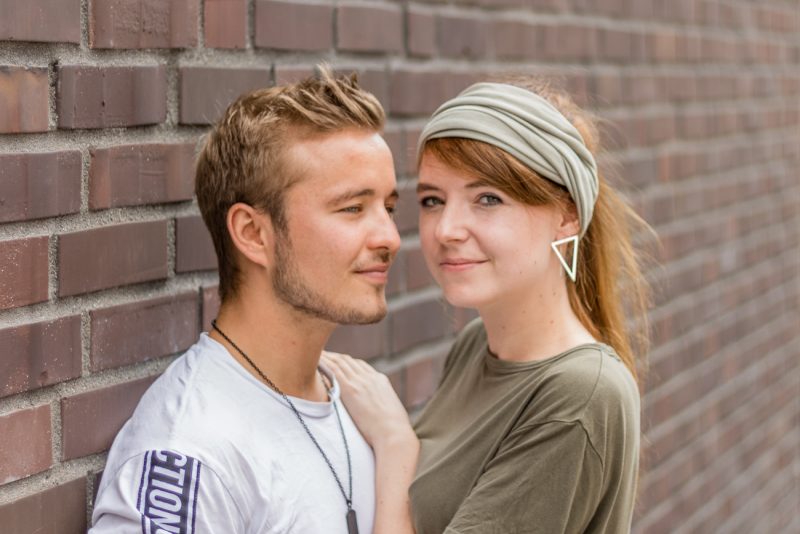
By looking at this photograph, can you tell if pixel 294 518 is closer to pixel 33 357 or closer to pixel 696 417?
pixel 33 357

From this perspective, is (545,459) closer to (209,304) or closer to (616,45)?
(209,304)

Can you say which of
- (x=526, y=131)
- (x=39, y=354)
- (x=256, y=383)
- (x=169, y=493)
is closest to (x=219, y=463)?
(x=169, y=493)

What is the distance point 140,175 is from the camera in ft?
7.32

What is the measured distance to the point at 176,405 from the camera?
2.03m

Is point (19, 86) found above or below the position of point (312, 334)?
above

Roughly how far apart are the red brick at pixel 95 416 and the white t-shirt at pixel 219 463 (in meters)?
0.04

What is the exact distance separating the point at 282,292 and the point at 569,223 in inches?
25.9

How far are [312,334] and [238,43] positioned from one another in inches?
25.6

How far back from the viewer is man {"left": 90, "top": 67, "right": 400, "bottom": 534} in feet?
6.74

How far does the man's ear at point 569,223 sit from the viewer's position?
2.51m

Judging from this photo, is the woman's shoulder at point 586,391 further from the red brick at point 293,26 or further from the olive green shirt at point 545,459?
the red brick at point 293,26

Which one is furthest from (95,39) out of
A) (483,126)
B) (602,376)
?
(602,376)

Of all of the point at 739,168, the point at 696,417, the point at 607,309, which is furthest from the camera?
the point at 739,168

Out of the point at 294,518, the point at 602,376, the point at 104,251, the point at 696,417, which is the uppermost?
the point at 104,251
